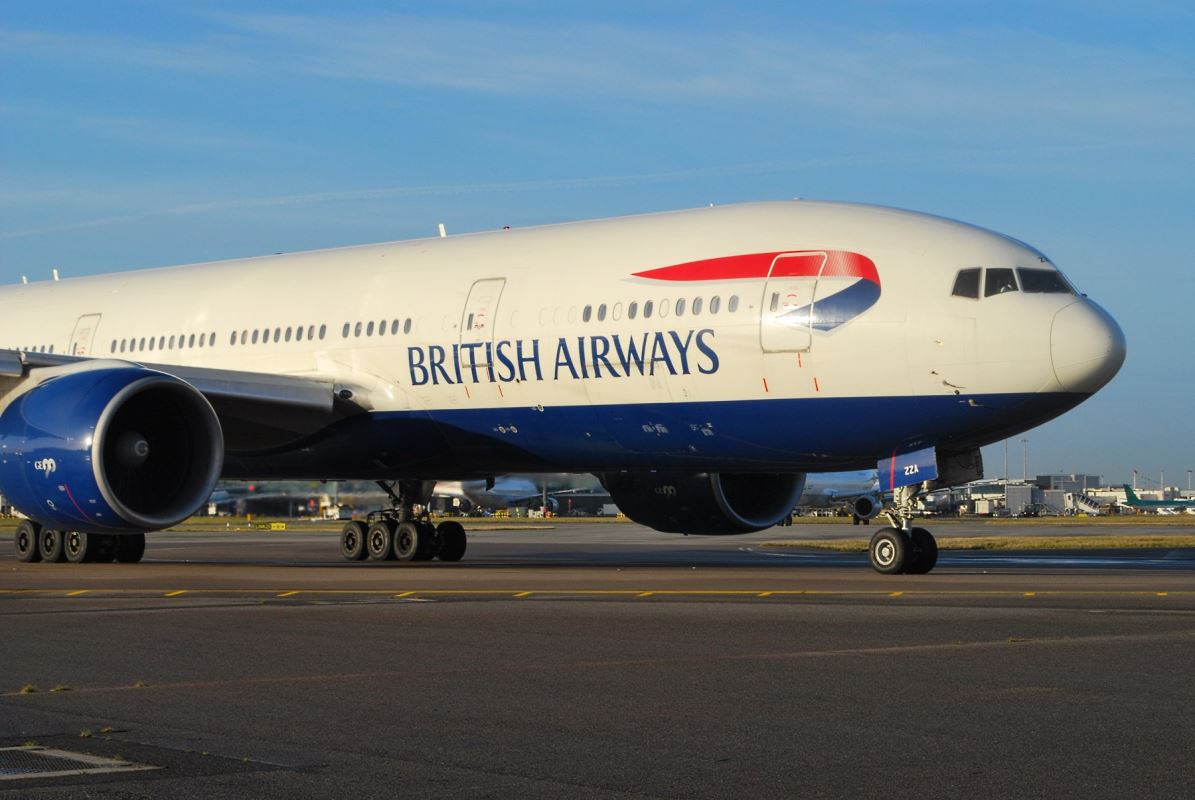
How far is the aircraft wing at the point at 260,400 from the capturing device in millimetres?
20500

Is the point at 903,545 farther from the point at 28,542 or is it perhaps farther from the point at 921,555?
the point at 28,542

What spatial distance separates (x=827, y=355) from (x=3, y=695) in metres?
11.4

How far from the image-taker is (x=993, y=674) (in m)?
8.72

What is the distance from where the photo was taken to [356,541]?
947 inches

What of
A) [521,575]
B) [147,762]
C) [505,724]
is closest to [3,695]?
[147,762]

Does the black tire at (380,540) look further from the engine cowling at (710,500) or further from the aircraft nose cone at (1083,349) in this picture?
the aircraft nose cone at (1083,349)

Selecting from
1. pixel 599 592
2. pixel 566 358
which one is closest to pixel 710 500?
pixel 566 358

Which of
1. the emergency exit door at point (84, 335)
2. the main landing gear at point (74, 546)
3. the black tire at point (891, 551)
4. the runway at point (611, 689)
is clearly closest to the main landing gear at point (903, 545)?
the black tire at point (891, 551)

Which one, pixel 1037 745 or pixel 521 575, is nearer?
pixel 1037 745

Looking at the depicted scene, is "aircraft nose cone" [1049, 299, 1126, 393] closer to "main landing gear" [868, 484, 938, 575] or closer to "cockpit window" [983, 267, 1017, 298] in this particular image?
"cockpit window" [983, 267, 1017, 298]

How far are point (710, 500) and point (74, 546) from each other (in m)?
9.38

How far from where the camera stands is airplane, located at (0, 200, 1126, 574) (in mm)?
17531

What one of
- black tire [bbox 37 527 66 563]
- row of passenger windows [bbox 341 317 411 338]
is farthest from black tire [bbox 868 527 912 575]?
black tire [bbox 37 527 66 563]

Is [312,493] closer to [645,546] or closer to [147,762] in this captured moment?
[645,546]
